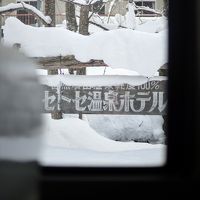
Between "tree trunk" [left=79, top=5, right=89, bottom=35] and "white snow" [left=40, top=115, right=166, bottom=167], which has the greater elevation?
"tree trunk" [left=79, top=5, right=89, bottom=35]

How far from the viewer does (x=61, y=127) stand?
245cm

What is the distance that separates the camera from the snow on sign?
2416mm

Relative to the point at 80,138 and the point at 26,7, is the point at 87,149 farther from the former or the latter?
the point at 26,7

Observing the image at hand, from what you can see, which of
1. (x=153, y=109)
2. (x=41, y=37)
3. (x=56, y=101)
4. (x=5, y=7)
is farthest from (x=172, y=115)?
(x=5, y=7)

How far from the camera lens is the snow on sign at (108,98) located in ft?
7.93

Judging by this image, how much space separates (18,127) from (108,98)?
1703 millimetres

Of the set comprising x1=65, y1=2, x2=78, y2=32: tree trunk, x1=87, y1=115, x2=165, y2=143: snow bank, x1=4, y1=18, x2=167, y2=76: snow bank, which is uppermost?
x1=65, y1=2, x2=78, y2=32: tree trunk

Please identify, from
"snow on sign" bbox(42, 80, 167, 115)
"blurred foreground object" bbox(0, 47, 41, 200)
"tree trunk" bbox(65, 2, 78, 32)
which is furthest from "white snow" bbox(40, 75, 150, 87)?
"blurred foreground object" bbox(0, 47, 41, 200)

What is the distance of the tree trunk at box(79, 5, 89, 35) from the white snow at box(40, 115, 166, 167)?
569 mm

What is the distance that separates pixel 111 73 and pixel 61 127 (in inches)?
16.4

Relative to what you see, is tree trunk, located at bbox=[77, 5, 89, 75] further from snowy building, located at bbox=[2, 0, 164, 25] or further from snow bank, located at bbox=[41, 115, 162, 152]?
snow bank, located at bbox=[41, 115, 162, 152]

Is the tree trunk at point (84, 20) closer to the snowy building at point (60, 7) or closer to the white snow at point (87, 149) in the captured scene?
the snowy building at point (60, 7)

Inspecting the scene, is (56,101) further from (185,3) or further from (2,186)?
(2,186)

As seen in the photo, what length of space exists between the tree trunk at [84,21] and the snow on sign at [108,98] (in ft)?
1.39
